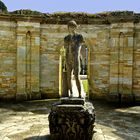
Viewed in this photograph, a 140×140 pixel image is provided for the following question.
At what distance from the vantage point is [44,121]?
407 inches

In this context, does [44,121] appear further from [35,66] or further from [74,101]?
[35,66]

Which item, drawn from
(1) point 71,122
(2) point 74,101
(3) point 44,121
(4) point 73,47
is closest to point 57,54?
(3) point 44,121

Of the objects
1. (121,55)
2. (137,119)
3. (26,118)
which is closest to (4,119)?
(26,118)

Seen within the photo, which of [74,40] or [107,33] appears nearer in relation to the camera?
[74,40]

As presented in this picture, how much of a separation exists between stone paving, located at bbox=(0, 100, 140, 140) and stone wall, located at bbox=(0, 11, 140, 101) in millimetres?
1085

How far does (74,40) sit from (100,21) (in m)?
7.41

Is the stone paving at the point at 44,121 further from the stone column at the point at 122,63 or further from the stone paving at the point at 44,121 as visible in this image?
the stone column at the point at 122,63

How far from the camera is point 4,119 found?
10672 mm

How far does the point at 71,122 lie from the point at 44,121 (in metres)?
2.79

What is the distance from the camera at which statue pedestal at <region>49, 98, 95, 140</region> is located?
25.3 ft

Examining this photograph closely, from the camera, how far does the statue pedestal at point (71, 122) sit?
7.70 meters

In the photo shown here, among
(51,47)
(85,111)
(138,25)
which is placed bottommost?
(85,111)

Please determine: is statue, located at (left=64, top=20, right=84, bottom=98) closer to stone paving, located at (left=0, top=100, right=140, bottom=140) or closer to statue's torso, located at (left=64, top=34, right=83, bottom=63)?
statue's torso, located at (left=64, top=34, right=83, bottom=63)

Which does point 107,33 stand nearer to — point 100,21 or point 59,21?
point 100,21
